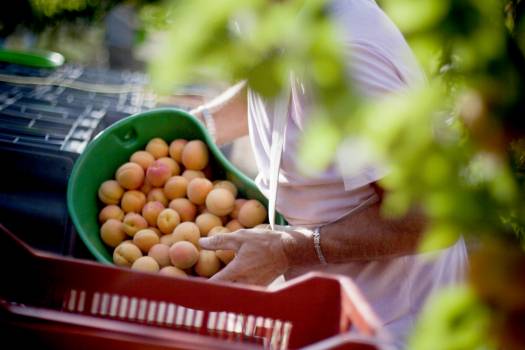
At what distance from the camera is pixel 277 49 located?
1.71ft

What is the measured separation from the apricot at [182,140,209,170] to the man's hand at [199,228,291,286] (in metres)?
0.53

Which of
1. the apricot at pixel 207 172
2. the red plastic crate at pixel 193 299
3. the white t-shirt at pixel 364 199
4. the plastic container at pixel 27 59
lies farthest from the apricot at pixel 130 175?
the plastic container at pixel 27 59

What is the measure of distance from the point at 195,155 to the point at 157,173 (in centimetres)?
13

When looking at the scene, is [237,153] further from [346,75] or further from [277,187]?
[346,75]

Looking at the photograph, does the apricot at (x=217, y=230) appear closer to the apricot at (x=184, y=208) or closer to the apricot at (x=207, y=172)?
the apricot at (x=184, y=208)

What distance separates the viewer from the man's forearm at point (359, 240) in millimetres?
1360

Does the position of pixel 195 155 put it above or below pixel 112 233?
above

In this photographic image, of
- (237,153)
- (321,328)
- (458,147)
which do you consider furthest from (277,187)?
(458,147)

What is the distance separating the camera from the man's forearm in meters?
1.36

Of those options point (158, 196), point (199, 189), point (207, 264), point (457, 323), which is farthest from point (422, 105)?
point (158, 196)

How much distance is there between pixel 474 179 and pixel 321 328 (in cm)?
50

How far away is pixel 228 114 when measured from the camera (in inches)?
80.7

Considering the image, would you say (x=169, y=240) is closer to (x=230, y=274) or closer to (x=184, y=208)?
(x=184, y=208)

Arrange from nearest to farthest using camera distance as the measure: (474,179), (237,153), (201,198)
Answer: (474,179) → (201,198) → (237,153)
